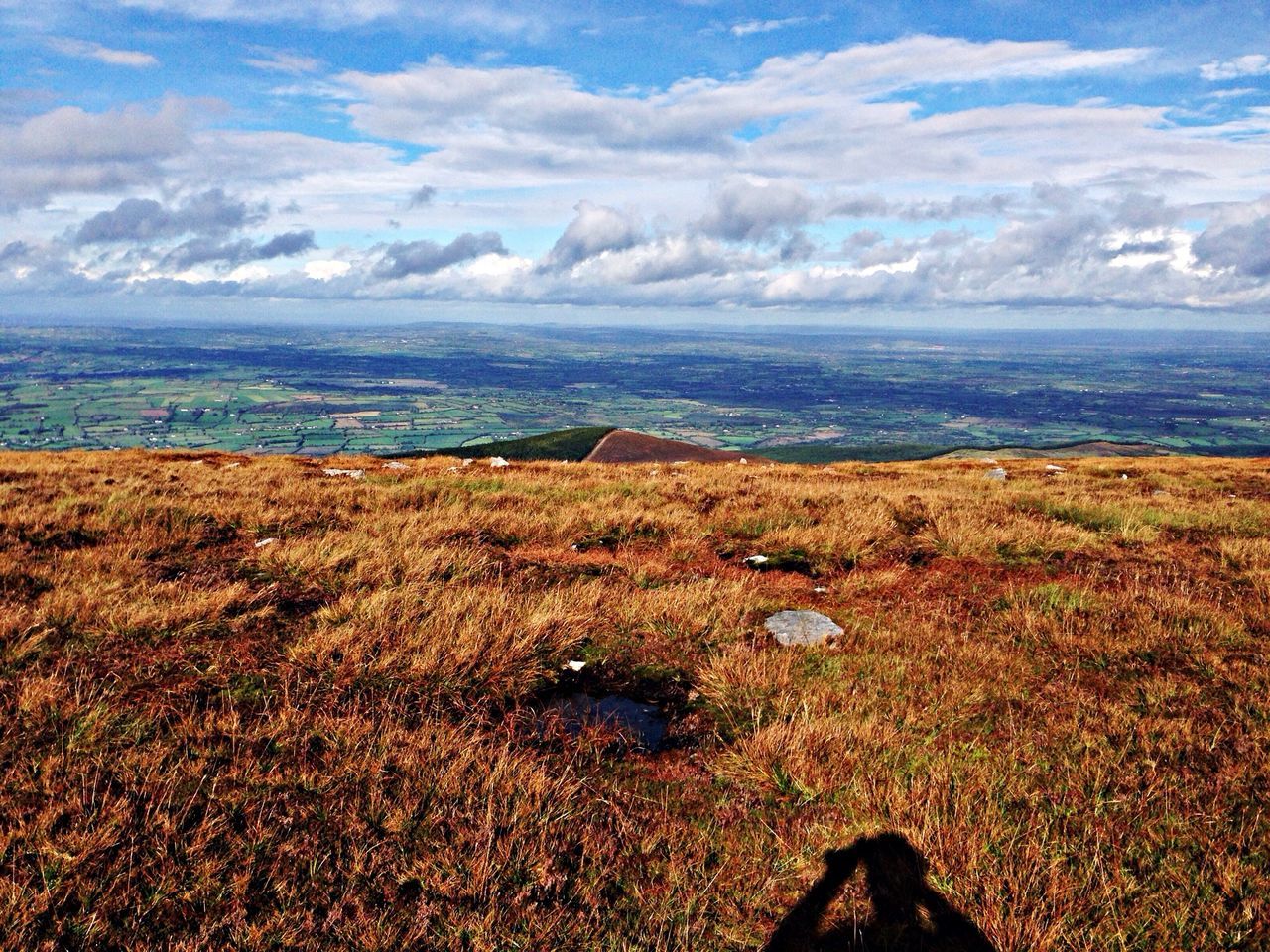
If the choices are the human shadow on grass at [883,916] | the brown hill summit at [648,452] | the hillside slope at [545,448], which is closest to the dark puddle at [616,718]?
the human shadow on grass at [883,916]

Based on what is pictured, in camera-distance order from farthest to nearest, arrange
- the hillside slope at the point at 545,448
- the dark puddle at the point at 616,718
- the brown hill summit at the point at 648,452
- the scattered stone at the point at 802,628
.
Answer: the hillside slope at the point at 545,448 < the brown hill summit at the point at 648,452 < the scattered stone at the point at 802,628 < the dark puddle at the point at 616,718

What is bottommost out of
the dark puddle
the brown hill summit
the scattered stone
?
the brown hill summit

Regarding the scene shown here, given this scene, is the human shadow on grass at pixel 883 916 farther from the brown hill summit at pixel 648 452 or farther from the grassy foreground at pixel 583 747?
the brown hill summit at pixel 648 452

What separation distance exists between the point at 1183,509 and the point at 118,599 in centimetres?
1914

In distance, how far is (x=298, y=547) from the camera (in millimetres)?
8266

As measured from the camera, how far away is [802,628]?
689 cm

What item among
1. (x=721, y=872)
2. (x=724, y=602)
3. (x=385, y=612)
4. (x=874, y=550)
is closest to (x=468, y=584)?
(x=385, y=612)

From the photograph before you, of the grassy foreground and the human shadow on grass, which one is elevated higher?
the grassy foreground

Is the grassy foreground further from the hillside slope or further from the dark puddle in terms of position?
the hillside slope

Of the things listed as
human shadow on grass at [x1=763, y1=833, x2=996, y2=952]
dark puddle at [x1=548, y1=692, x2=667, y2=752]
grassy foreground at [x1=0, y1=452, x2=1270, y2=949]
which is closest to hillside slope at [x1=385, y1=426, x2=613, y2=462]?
grassy foreground at [x1=0, y1=452, x2=1270, y2=949]

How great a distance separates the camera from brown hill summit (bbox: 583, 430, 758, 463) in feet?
146

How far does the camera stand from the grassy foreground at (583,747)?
326cm

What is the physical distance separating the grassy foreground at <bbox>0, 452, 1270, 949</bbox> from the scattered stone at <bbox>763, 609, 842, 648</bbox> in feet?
0.61

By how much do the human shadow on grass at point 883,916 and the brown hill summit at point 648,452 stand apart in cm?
3864
